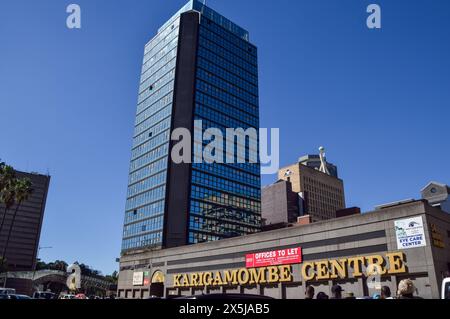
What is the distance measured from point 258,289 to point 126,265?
44532 millimetres

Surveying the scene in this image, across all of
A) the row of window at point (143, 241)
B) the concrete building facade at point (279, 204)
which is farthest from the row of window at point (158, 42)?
the concrete building facade at point (279, 204)

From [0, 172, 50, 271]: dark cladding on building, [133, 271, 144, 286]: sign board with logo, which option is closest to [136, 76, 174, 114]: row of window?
[133, 271, 144, 286]: sign board with logo

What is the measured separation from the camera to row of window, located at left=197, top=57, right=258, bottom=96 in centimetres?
10719

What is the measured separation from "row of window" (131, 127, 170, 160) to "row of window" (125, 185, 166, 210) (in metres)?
13.1

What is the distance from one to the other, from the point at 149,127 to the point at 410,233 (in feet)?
272

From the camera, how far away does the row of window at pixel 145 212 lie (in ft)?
304

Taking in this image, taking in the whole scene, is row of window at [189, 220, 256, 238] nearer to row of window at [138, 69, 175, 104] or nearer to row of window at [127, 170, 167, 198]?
row of window at [127, 170, 167, 198]

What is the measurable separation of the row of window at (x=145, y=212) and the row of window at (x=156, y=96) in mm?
32543

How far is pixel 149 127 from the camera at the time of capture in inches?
4254

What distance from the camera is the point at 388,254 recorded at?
39.8 meters

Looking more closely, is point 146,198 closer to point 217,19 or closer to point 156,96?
point 156,96

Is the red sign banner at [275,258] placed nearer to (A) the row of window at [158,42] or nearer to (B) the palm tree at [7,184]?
(B) the palm tree at [7,184]

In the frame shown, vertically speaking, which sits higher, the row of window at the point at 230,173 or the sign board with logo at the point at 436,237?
the row of window at the point at 230,173
